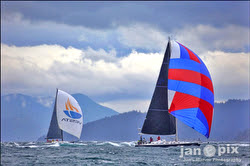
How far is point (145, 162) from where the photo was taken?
36281mm

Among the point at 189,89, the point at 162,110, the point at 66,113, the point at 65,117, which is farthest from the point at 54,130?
the point at 189,89

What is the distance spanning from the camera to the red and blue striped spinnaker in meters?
52.1

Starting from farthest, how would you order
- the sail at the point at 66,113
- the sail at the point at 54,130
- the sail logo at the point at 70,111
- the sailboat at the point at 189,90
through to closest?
the sail at the point at 54,130, the sail logo at the point at 70,111, the sail at the point at 66,113, the sailboat at the point at 189,90

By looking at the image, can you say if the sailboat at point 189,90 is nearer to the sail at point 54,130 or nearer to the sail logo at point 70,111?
the sail logo at point 70,111

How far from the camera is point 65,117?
278ft

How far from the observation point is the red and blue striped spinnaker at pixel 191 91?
5209 centimetres

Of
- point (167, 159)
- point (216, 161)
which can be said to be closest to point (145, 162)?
point (167, 159)

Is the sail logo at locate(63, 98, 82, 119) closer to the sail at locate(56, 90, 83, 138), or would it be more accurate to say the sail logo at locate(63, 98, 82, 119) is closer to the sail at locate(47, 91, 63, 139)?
the sail at locate(56, 90, 83, 138)

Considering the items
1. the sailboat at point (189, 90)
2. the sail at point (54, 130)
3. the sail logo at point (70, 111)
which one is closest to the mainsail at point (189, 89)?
the sailboat at point (189, 90)

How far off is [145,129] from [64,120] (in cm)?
2841

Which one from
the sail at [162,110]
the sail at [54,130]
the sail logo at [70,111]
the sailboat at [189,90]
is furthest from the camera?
the sail at [54,130]

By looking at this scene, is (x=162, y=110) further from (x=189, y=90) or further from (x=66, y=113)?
(x=66, y=113)

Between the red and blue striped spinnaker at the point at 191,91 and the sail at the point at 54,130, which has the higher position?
the red and blue striped spinnaker at the point at 191,91

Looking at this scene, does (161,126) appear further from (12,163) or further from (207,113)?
(12,163)
